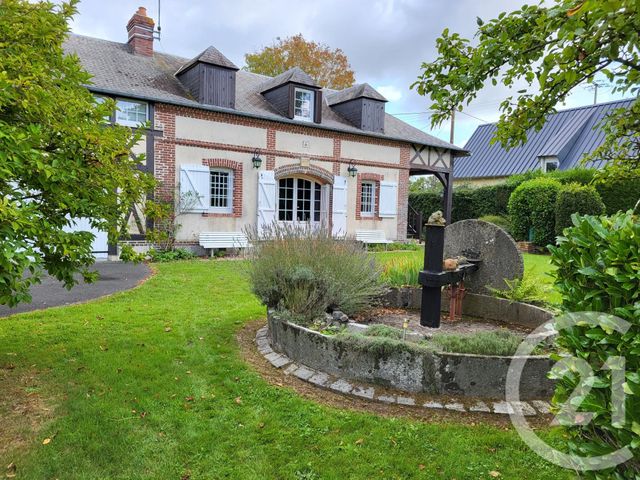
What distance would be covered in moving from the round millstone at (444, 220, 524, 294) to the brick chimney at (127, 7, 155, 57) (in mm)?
11379

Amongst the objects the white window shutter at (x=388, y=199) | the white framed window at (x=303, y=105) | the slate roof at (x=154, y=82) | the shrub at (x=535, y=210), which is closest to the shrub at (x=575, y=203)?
the shrub at (x=535, y=210)

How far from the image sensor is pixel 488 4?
4633mm

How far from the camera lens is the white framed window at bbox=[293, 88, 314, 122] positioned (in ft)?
43.9

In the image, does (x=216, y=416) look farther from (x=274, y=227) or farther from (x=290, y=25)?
(x=290, y=25)

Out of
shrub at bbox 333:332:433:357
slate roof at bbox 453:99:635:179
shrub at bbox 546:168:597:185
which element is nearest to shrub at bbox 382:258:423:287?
shrub at bbox 333:332:433:357

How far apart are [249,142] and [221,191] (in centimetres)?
159

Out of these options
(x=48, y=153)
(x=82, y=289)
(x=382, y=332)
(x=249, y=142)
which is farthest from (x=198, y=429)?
(x=249, y=142)

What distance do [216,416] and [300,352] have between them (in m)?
1.03

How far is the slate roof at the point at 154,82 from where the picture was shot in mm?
10820

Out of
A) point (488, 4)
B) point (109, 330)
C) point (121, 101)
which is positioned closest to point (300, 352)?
point (109, 330)

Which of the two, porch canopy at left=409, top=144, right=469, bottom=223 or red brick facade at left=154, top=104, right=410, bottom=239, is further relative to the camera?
porch canopy at left=409, top=144, right=469, bottom=223

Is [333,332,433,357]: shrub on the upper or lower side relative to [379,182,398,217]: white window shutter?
lower

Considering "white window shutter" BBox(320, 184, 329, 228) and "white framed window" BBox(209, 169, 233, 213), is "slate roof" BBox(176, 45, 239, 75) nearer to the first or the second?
"white framed window" BBox(209, 169, 233, 213)

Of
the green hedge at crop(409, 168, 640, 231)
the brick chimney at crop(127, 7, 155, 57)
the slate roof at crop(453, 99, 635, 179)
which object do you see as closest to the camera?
the brick chimney at crop(127, 7, 155, 57)
